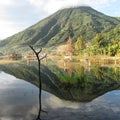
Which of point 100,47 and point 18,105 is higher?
point 100,47

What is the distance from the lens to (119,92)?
38406mm

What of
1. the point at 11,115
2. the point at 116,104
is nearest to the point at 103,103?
the point at 116,104

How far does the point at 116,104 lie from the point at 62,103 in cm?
527

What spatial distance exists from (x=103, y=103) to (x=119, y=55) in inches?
3310

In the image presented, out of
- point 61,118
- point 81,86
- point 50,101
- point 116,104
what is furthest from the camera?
point 81,86

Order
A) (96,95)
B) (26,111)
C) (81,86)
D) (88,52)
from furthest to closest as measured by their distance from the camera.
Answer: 1. (88,52)
2. (81,86)
3. (96,95)
4. (26,111)

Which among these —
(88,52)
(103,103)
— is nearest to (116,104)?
(103,103)

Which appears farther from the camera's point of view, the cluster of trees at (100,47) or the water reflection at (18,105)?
the cluster of trees at (100,47)

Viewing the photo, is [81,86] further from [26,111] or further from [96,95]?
[26,111]

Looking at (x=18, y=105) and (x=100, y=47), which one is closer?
(x=18, y=105)

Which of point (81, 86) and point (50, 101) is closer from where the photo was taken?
point (50, 101)

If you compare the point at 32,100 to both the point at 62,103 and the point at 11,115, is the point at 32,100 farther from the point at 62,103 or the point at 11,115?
the point at 11,115

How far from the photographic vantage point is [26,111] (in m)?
26.8

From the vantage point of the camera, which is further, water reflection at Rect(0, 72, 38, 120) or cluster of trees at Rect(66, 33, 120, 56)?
cluster of trees at Rect(66, 33, 120, 56)
